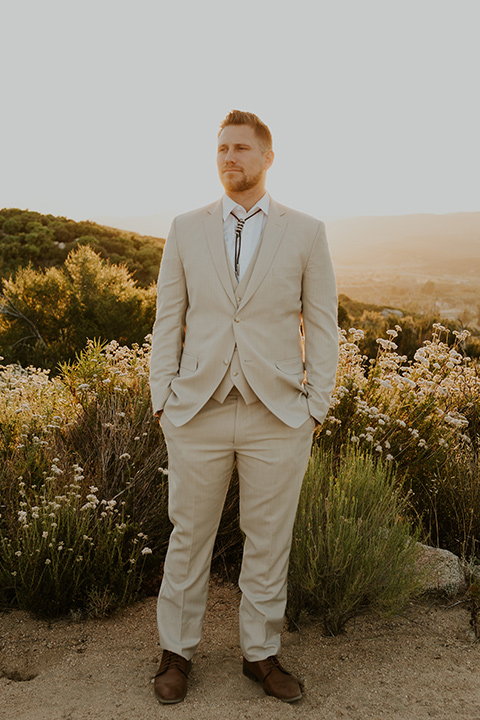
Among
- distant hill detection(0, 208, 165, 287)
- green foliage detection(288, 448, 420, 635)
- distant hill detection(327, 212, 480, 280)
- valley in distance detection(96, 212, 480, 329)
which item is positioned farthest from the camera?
distant hill detection(327, 212, 480, 280)

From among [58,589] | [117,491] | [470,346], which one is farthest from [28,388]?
[470,346]

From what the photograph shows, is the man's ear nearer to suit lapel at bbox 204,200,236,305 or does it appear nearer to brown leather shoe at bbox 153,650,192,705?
suit lapel at bbox 204,200,236,305

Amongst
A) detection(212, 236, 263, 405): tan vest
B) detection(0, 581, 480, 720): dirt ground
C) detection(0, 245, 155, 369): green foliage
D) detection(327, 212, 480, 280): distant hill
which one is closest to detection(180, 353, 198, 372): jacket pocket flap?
detection(212, 236, 263, 405): tan vest

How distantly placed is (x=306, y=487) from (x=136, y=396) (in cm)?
161

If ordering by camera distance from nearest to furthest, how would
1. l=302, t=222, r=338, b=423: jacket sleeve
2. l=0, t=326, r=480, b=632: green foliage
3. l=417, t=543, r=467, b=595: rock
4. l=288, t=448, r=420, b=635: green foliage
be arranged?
l=302, t=222, r=338, b=423: jacket sleeve < l=288, t=448, r=420, b=635: green foliage < l=0, t=326, r=480, b=632: green foliage < l=417, t=543, r=467, b=595: rock

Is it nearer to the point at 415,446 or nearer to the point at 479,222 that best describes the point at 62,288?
the point at 415,446

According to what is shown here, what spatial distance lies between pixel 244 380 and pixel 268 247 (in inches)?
22.6

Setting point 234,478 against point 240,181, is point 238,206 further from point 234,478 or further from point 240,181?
point 234,478

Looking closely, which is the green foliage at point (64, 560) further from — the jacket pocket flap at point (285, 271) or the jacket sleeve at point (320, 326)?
the jacket pocket flap at point (285, 271)

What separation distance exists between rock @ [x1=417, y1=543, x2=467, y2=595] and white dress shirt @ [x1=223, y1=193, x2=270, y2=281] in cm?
195

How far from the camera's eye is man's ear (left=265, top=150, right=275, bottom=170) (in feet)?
8.82

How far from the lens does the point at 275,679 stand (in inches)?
103

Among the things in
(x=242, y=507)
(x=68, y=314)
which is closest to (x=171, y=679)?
(x=242, y=507)

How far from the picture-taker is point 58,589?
10.6ft
